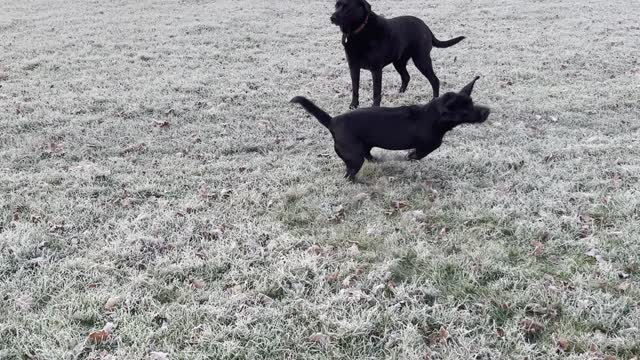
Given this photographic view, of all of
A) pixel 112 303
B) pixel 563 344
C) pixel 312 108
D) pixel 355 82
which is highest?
pixel 312 108

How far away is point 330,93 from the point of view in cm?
883

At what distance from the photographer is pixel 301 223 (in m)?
4.64

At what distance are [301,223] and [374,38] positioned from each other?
3.74m

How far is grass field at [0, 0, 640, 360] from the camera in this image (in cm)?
320

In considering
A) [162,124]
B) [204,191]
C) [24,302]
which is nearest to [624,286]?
[204,191]

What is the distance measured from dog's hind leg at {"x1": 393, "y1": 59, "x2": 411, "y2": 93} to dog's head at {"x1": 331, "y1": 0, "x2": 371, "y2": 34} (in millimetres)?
1169

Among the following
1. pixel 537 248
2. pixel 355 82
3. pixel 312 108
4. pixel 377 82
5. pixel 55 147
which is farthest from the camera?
pixel 355 82

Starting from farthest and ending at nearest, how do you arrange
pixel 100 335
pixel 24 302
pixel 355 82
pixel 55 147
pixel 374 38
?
pixel 355 82, pixel 374 38, pixel 55 147, pixel 24 302, pixel 100 335

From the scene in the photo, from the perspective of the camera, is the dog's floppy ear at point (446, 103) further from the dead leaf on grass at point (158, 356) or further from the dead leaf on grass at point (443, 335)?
the dead leaf on grass at point (158, 356)

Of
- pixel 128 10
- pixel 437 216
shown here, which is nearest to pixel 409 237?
pixel 437 216

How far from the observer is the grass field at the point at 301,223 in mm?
3195

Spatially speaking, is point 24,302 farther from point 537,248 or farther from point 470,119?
point 470,119

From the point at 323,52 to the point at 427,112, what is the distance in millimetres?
7217

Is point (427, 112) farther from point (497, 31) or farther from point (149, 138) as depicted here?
point (497, 31)
